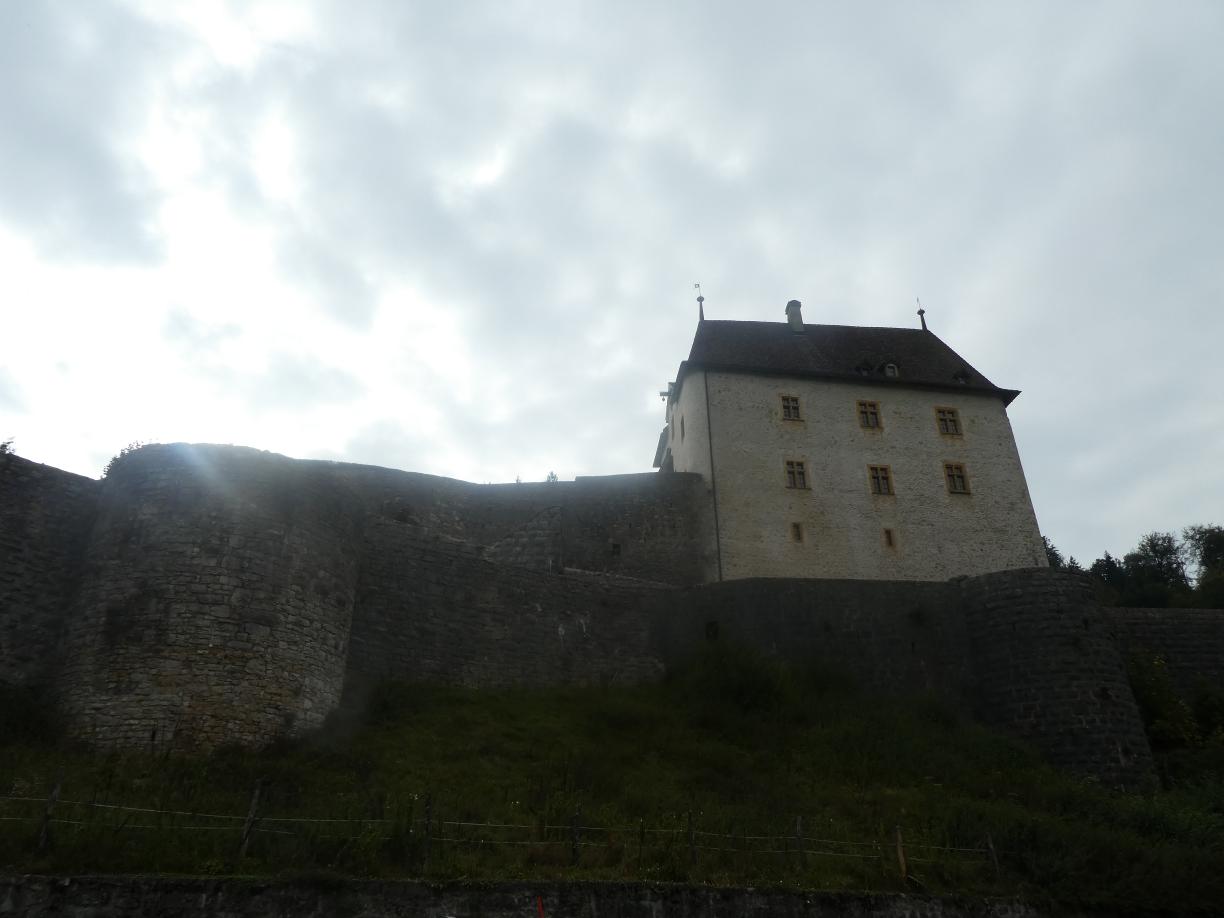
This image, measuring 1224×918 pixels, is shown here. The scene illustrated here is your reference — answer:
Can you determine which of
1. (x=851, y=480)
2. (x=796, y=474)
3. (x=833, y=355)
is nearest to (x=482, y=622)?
(x=796, y=474)

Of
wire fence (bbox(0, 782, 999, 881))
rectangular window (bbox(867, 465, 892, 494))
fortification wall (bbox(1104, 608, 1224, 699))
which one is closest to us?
wire fence (bbox(0, 782, 999, 881))

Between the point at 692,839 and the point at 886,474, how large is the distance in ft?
64.3

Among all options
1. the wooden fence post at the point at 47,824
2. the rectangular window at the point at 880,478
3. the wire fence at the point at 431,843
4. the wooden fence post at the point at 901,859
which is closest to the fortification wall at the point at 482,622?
the wire fence at the point at 431,843

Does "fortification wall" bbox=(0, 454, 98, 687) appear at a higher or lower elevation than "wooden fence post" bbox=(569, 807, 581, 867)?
higher

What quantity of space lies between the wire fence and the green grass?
0.03 meters

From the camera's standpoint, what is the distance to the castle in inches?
613

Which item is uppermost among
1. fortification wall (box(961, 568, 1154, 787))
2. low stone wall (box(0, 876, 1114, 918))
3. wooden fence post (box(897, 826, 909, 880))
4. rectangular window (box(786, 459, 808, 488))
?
rectangular window (box(786, 459, 808, 488))

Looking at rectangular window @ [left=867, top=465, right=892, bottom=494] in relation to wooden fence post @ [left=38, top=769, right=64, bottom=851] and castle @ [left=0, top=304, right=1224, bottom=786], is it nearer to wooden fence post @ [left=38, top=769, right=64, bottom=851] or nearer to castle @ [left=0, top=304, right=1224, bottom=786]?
castle @ [left=0, top=304, right=1224, bottom=786]

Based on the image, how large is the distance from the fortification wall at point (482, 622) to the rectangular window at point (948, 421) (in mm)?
13640

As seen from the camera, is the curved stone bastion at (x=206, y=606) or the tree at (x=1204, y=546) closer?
the curved stone bastion at (x=206, y=606)

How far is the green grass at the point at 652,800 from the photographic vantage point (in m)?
11.9

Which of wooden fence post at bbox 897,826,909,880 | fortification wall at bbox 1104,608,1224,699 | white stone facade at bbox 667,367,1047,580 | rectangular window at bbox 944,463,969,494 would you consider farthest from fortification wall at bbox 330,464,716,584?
wooden fence post at bbox 897,826,909,880

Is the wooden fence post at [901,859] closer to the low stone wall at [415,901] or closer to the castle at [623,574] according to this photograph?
the low stone wall at [415,901]

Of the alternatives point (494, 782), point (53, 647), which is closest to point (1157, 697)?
point (494, 782)
